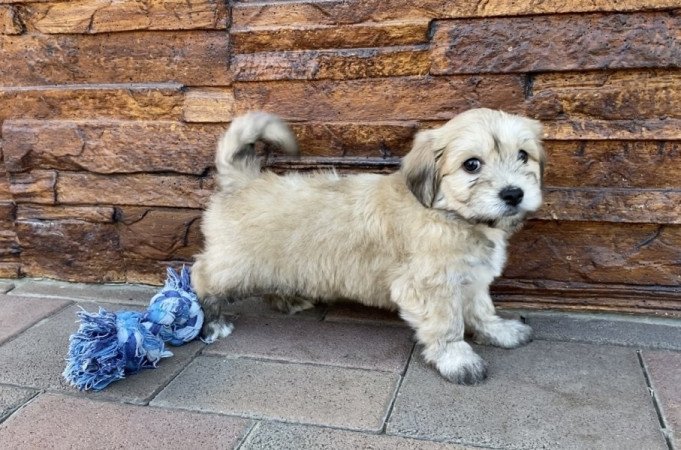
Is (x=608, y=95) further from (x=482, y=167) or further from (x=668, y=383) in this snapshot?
(x=668, y=383)

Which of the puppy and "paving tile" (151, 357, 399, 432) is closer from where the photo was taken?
"paving tile" (151, 357, 399, 432)

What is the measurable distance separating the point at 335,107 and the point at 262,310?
4.80 ft

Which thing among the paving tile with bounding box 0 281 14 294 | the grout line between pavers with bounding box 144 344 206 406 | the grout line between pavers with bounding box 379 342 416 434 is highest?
the grout line between pavers with bounding box 379 342 416 434

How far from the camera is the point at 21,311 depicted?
441 centimetres

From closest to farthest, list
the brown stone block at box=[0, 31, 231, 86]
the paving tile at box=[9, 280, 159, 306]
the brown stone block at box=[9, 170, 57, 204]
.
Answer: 1. the brown stone block at box=[0, 31, 231, 86]
2. the paving tile at box=[9, 280, 159, 306]
3. the brown stone block at box=[9, 170, 57, 204]

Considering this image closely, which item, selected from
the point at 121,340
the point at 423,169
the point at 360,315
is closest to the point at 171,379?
the point at 121,340

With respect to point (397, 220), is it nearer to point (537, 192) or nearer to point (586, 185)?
point (537, 192)

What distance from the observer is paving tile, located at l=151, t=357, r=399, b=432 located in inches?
120

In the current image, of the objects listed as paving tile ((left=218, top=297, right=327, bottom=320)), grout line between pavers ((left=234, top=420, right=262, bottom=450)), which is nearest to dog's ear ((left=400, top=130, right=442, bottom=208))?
paving tile ((left=218, top=297, right=327, bottom=320))

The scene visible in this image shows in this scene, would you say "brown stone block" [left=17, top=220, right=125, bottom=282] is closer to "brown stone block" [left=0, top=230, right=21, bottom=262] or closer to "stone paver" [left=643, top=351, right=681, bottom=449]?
"brown stone block" [left=0, top=230, right=21, bottom=262]

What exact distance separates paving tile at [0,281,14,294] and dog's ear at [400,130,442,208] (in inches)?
129

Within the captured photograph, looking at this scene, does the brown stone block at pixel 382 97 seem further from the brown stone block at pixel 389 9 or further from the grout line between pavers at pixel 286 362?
the grout line between pavers at pixel 286 362

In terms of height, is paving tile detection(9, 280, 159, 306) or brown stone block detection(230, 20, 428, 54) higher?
brown stone block detection(230, 20, 428, 54)

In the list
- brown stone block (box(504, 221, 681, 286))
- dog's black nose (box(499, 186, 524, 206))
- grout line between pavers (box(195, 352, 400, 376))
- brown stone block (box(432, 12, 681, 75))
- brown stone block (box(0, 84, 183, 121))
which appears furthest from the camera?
brown stone block (box(0, 84, 183, 121))
